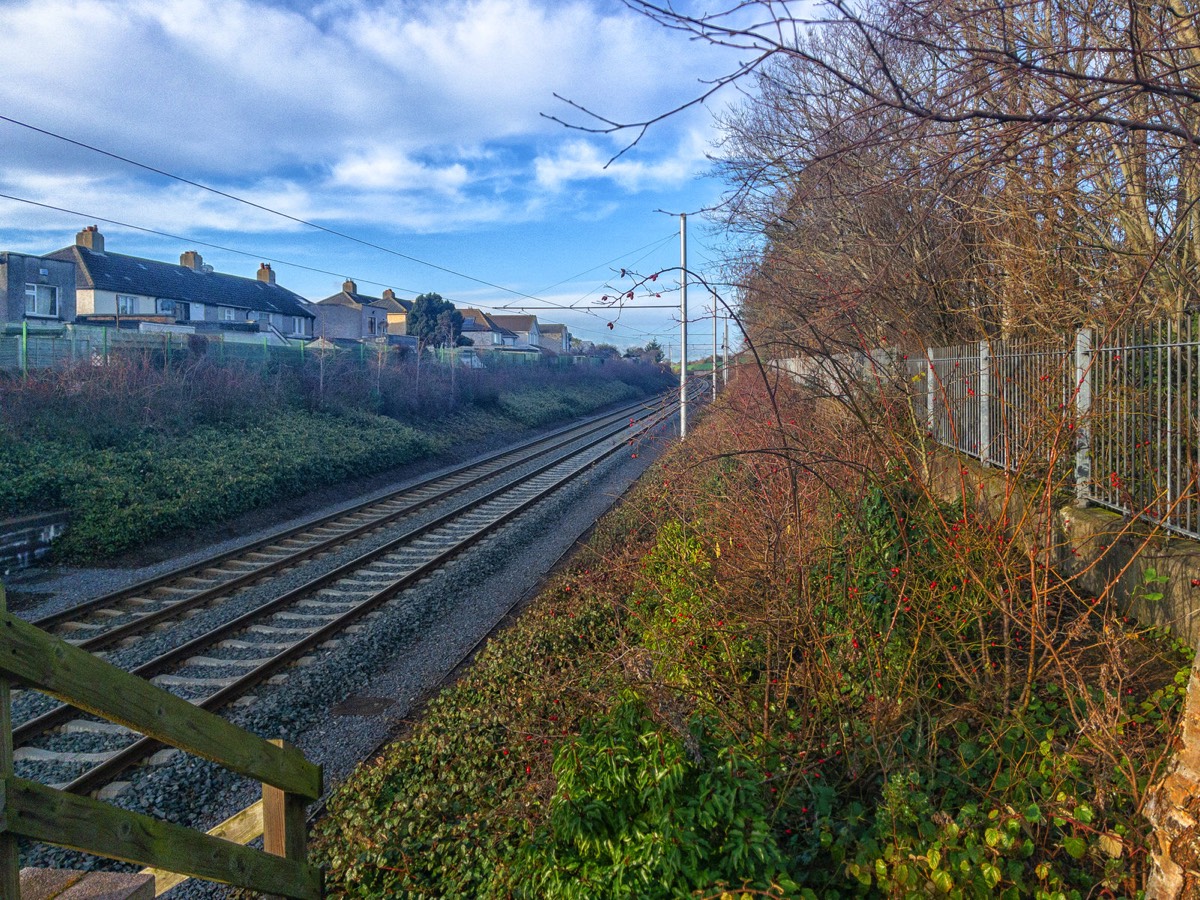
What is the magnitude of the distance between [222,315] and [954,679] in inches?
1909

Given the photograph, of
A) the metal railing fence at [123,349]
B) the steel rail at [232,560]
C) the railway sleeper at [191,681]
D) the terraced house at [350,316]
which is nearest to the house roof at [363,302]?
the terraced house at [350,316]

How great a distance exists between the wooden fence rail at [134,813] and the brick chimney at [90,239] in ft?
157

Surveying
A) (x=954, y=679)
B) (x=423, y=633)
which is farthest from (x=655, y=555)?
(x=954, y=679)

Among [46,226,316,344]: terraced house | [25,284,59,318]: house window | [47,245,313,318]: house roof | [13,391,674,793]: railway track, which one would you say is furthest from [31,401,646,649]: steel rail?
[47,245,313,318]: house roof

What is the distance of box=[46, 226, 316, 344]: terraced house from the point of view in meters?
39.3

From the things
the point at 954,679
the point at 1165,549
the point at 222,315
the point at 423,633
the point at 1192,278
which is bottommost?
the point at 423,633

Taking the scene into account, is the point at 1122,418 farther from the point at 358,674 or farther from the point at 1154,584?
the point at 358,674

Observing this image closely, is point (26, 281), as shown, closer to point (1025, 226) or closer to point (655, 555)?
point (655, 555)

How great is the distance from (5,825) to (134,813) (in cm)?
38

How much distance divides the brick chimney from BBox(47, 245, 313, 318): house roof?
0.42m

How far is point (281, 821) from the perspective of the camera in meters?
3.02

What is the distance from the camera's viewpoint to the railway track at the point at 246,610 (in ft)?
19.9

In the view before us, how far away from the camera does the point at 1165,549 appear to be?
195 inches

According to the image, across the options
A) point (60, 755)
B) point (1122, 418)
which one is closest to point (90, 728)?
point (60, 755)
